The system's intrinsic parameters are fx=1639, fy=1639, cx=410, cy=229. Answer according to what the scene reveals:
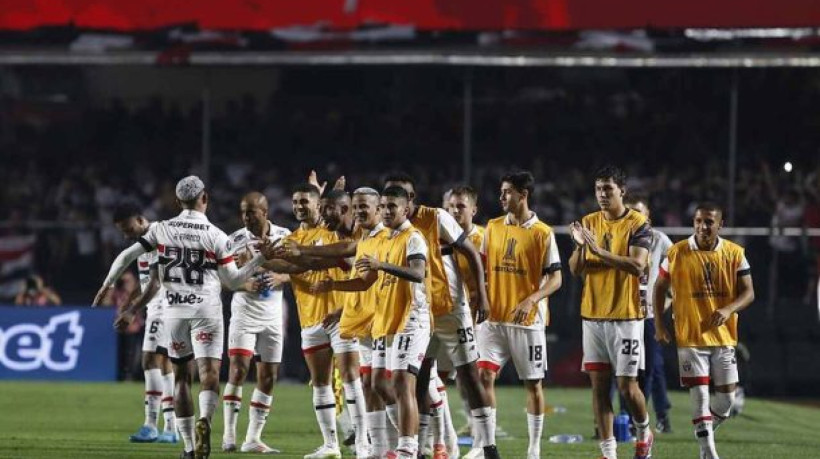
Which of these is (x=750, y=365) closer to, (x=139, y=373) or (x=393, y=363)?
(x=139, y=373)

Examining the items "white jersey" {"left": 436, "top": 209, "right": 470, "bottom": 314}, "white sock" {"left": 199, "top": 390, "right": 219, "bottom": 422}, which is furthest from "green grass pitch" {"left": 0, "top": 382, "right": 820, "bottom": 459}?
"white jersey" {"left": 436, "top": 209, "right": 470, "bottom": 314}

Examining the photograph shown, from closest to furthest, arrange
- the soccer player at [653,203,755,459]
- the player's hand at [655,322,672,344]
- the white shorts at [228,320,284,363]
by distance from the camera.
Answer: the soccer player at [653,203,755,459] < the player's hand at [655,322,672,344] < the white shorts at [228,320,284,363]

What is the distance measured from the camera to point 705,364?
47.8 ft

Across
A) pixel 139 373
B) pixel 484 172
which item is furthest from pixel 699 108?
pixel 139 373

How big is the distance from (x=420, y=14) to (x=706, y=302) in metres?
14.3

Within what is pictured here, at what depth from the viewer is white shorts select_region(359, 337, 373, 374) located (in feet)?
46.3

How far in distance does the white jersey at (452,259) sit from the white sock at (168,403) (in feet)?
14.8

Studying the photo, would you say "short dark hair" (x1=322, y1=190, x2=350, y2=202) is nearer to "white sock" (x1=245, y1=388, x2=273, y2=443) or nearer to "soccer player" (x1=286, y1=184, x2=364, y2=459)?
"soccer player" (x1=286, y1=184, x2=364, y2=459)

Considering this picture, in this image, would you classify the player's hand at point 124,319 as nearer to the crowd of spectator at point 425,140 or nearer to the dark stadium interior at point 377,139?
the dark stadium interior at point 377,139

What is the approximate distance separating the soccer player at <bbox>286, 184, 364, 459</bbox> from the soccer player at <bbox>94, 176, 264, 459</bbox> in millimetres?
1302

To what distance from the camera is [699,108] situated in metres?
34.1

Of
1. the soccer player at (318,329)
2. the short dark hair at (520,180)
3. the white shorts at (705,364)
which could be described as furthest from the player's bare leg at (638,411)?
the soccer player at (318,329)

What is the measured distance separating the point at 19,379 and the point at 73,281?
241 centimetres

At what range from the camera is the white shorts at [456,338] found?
45.7ft
